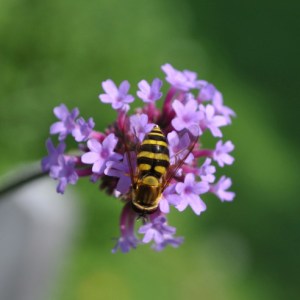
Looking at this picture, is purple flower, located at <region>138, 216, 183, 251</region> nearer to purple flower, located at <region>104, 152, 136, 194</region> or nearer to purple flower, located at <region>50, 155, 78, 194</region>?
purple flower, located at <region>104, 152, 136, 194</region>

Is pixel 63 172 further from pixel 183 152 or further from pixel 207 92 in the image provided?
pixel 207 92

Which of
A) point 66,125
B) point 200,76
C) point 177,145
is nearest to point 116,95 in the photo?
point 66,125

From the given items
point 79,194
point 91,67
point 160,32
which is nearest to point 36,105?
point 91,67

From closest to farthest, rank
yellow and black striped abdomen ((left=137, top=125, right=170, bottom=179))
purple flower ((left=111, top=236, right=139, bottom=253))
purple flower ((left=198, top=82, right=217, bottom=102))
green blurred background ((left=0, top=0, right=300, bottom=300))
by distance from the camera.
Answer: yellow and black striped abdomen ((left=137, top=125, right=170, bottom=179)) < purple flower ((left=111, top=236, right=139, bottom=253)) < purple flower ((left=198, top=82, right=217, bottom=102)) < green blurred background ((left=0, top=0, right=300, bottom=300))

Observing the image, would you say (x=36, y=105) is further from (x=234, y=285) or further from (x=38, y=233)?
(x=234, y=285)

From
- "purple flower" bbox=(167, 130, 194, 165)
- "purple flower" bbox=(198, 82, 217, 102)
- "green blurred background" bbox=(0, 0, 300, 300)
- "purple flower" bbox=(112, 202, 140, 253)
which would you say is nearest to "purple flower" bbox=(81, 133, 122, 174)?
"purple flower" bbox=(167, 130, 194, 165)

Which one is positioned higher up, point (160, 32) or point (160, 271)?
point (160, 32)
